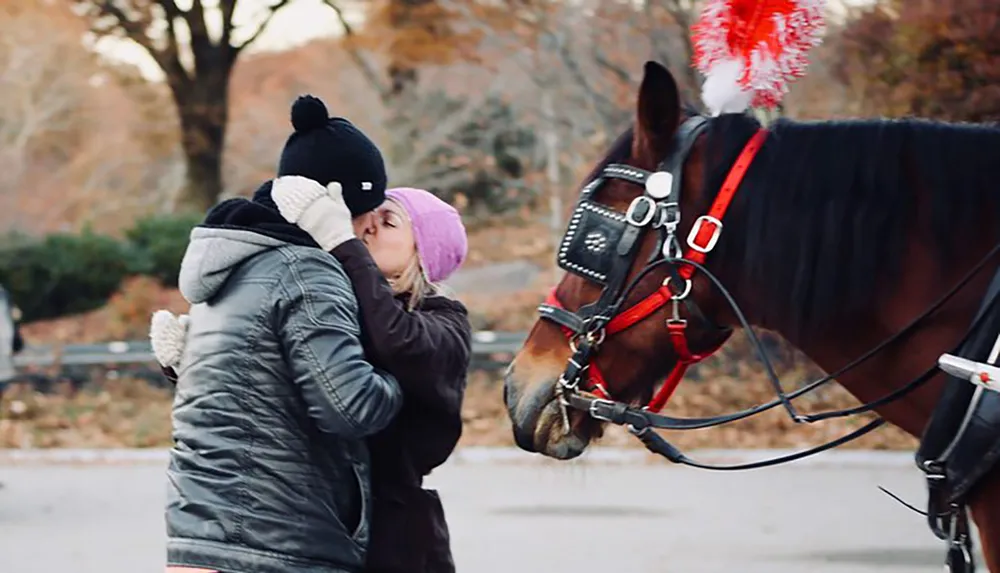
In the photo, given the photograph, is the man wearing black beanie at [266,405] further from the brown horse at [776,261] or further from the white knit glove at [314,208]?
the brown horse at [776,261]

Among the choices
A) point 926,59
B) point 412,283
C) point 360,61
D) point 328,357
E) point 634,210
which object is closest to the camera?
point 634,210

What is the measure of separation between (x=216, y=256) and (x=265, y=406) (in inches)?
14.3

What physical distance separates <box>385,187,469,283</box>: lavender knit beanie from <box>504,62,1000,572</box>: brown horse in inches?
23.9

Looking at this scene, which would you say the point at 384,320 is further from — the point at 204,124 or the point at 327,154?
the point at 204,124

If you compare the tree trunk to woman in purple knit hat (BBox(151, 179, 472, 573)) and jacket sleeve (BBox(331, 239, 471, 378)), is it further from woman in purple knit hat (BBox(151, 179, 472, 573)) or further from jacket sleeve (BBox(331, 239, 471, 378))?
jacket sleeve (BBox(331, 239, 471, 378))

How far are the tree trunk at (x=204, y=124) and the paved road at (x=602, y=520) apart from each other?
7.06 metres

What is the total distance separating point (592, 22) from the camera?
1410cm

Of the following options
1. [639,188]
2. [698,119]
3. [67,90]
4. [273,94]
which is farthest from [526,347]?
[67,90]

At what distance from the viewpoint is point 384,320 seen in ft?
10.6

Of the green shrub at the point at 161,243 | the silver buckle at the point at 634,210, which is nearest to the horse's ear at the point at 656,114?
the silver buckle at the point at 634,210

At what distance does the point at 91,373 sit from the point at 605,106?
6048mm

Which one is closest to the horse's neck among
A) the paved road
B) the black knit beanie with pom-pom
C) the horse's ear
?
the horse's ear

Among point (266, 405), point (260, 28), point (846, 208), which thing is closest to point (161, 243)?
point (260, 28)

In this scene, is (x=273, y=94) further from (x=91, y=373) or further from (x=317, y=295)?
(x=317, y=295)
